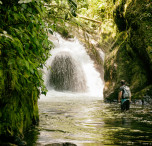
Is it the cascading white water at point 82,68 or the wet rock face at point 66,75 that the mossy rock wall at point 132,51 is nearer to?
the cascading white water at point 82,68

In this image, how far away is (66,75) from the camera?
2641cm

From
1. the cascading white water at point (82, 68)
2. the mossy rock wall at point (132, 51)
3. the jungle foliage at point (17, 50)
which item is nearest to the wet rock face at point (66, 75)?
the cascading white water at point (82, 68)

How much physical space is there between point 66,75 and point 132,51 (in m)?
11.9

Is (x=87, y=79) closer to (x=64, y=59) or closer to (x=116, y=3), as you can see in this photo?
(x=64, y=59)

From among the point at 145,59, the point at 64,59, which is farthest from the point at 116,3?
the point at 64,59

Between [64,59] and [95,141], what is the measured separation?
2196cm

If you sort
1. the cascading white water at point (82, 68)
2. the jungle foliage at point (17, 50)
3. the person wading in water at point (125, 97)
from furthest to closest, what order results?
the cascading white water at point (82, 68) < the person wading in water at point (125, 97) < the jungle foliage at point (17, 50)

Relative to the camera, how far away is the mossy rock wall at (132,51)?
14219mm

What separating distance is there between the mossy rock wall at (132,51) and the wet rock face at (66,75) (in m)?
8.92

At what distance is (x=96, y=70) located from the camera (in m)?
28.0

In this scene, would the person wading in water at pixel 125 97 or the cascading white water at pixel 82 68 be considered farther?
the cascading white water at pixel 82 68

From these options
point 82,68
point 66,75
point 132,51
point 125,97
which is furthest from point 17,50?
point 82,68

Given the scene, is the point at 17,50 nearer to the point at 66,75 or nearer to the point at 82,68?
the point at 66,75

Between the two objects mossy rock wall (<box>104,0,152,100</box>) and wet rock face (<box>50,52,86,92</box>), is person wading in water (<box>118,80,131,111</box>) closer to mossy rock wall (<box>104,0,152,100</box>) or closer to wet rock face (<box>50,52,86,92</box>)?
mossy rock wall (<box>104,0,152,100</box>)
